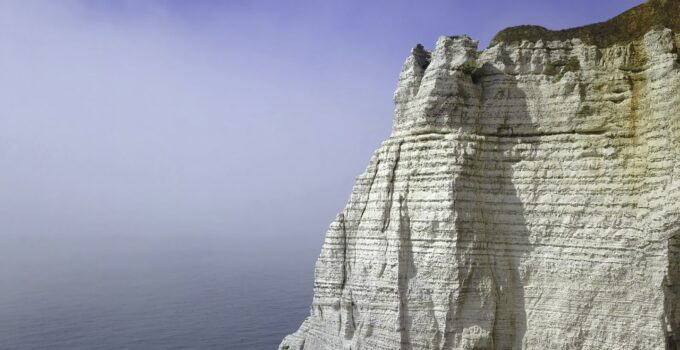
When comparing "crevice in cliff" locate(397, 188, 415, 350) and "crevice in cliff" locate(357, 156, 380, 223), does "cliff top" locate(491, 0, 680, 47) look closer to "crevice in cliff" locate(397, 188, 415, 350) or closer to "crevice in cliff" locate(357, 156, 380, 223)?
"crevice in cliff" locate(357, 156, 380, 223)

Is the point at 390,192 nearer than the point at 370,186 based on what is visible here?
Yes

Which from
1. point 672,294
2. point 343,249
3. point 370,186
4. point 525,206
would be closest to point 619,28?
point 525,206

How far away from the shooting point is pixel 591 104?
1216 cm

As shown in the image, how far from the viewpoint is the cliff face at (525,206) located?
11.1 meters

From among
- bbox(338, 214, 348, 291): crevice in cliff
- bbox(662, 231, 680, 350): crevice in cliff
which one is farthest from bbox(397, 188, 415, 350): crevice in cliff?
bbox(662, 231, 680, 350): crevice in cliff

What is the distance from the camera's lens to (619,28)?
12.8 m

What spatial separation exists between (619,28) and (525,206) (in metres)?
4.60

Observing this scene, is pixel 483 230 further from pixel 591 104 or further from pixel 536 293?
pixel 591 104

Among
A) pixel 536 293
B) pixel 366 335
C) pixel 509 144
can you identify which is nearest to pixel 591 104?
pixel 509 144

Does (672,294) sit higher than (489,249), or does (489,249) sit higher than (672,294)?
(489,249)

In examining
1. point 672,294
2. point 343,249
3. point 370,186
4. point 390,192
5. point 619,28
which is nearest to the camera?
point 672,294

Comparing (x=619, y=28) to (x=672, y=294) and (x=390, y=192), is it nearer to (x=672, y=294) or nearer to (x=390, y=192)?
(x=672, y=294)

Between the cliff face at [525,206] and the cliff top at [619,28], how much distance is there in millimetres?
371

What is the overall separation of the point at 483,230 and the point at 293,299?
4222cm
